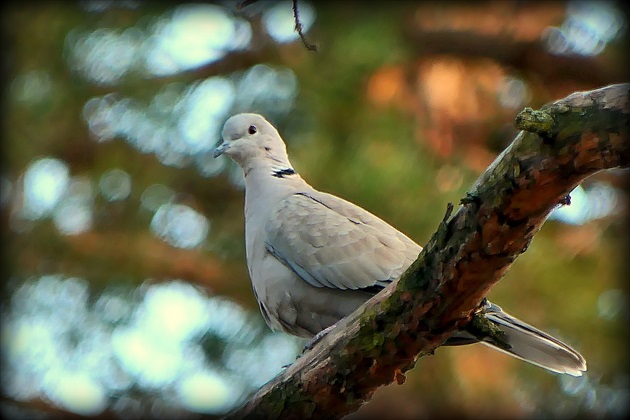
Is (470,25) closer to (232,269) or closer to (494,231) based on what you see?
(232,269)

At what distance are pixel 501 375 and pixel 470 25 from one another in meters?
1.91

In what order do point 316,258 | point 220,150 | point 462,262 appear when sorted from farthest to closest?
1. point 220,150
2. point 316,258
3. point 462,262

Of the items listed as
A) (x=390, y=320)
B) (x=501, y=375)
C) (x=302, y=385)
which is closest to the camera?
(x=390, y=320)

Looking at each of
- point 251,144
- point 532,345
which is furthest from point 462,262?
point 251,144

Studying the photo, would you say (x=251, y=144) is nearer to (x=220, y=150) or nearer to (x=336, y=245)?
(x=220, y=150)

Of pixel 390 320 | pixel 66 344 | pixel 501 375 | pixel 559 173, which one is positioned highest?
pixel 501 375

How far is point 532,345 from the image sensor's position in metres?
2.73

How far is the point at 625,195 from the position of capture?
210 inches

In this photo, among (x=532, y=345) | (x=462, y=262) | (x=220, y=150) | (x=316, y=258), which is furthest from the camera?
(x=220, y=150)

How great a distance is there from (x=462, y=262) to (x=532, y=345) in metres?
0.67

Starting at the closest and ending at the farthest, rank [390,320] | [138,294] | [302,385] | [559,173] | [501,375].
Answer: [559,173] → [390,320] → [302,385] → [501,375] → [138,294]

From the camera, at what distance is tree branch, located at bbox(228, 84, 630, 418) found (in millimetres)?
1952

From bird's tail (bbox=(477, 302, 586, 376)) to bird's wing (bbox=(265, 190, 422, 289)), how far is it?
51cm

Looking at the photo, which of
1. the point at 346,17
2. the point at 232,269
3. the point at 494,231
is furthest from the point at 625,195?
the point at 494,231
